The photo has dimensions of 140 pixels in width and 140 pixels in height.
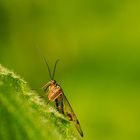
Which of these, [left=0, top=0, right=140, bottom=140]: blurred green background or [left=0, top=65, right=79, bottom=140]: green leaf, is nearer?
[left=0, top=65, right=79, bottom=140]: green leaf

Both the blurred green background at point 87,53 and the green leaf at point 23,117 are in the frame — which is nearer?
the green leaf at point 23,117

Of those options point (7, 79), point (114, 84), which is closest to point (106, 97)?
point (114, 84)

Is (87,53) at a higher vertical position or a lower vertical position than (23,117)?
higher

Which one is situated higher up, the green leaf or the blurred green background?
the blurred green background

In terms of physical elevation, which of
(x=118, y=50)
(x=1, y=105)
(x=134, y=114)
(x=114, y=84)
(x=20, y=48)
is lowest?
(x=1, y=105)

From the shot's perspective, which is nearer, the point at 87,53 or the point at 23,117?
the point at 23,117

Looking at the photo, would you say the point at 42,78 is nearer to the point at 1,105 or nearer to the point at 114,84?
the point at 114,84

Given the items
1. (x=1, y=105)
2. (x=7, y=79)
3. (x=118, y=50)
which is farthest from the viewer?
(x=118, y=50)

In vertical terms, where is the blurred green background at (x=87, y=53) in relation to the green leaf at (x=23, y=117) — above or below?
above
